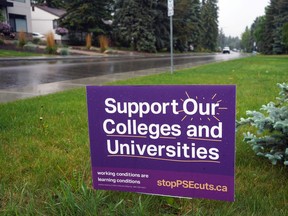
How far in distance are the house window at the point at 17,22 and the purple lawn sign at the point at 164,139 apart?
41.3m

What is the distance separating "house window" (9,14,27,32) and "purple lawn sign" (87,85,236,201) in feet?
135

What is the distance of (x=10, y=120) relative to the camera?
455 cm

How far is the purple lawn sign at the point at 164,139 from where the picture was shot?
191cm

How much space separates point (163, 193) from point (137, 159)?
0.92 feet

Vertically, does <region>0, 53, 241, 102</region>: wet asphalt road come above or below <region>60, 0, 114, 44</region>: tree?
below

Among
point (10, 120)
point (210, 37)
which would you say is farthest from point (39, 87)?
point (210, 37)

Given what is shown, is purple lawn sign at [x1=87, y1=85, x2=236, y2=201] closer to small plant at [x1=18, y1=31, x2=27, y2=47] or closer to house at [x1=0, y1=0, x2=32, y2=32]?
small plant at [x1=18, y1=31, x2=27, y2=47]

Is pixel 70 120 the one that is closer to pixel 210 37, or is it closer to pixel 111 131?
pixel 111 131

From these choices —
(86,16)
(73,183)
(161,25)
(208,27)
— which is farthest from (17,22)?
(208,27)

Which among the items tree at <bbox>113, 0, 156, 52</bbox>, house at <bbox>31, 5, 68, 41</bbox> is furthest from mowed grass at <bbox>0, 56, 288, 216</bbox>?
house at <bbox>31, 5, 68, 41</bbox>

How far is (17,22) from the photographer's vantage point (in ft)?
133

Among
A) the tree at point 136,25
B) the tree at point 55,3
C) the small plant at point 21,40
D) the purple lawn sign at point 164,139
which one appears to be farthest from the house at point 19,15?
the purple lawn sign at point 164,139

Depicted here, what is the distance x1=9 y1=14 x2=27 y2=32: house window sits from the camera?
39.6 meters

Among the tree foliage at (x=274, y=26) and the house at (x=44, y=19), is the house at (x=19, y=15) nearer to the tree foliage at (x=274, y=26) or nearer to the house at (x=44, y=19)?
the house at (x=44, y=19)
